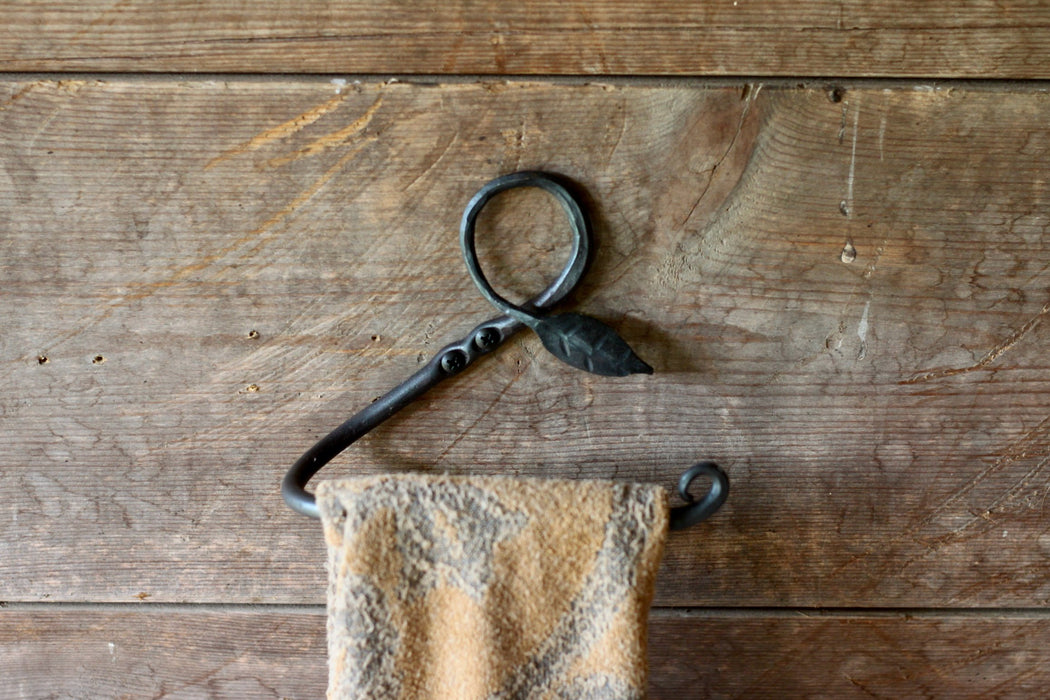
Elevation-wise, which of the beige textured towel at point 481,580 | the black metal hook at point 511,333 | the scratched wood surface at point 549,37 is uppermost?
the scratched wood surface at point 549,37

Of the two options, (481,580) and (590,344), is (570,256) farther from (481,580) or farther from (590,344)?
(481,580)

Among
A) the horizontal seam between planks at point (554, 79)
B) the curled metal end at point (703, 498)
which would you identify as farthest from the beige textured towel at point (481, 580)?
the horizontal seam between planks at point (554, 79)

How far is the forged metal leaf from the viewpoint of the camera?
1.27 feet

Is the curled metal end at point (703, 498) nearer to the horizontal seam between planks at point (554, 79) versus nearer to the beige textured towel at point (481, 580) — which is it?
the beige textured towel at point (481, 580)

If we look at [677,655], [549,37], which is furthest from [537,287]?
[677,655]

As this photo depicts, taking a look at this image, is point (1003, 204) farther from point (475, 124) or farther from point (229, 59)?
point (229, 59)

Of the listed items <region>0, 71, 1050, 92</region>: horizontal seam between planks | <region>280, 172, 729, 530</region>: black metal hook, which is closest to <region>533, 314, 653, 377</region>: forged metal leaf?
<region>280, 172, 729, 530</region>: black metal hook

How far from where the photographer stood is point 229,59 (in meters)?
0.40

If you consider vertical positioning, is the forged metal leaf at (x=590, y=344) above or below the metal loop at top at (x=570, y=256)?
below

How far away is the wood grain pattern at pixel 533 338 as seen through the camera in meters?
0.40

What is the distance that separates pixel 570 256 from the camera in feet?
1.32

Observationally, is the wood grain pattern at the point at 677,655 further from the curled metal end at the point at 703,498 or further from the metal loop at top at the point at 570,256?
the metal loop at top at the point at 570,256

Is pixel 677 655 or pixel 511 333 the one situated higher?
pixel 511 333

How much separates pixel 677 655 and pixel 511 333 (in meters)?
0.23
